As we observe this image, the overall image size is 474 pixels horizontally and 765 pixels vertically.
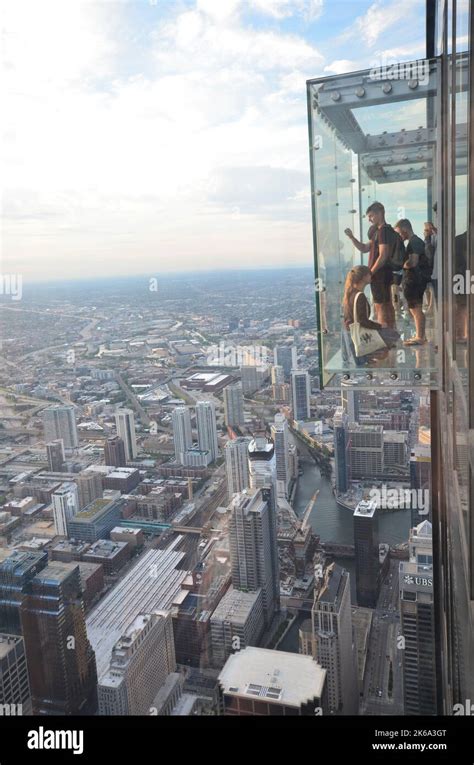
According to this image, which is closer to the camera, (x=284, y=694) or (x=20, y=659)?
(x=284, y=694)

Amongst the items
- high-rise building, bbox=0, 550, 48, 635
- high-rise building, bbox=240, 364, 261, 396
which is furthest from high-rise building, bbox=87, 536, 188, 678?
high-rise building, bbox=240, 364, 261, 396

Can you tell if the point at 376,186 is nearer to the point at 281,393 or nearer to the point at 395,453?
the point at 395,453

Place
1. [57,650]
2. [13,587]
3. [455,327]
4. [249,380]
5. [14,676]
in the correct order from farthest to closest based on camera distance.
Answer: [249,380] < [13,587] < [57,650] < [14,676] < [455,327]

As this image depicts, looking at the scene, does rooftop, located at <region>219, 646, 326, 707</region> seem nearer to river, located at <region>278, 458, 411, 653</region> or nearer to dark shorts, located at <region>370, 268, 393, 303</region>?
river, located at <region>278, 458, 411, 653</region>

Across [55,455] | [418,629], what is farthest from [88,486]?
[418,629]

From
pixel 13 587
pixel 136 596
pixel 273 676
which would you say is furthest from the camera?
pixel 136 596

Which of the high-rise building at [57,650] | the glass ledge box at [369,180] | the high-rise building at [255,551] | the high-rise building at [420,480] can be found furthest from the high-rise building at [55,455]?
the glass ledge box at [369,180]

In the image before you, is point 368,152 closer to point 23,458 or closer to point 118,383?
point 118,383

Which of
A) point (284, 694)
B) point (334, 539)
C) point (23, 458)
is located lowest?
point (284, 694)
